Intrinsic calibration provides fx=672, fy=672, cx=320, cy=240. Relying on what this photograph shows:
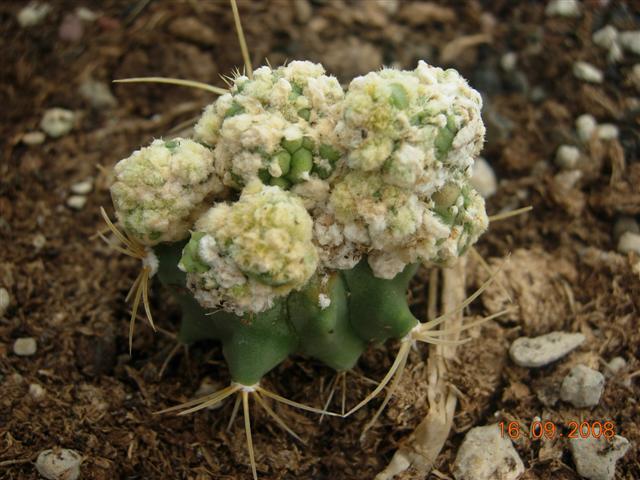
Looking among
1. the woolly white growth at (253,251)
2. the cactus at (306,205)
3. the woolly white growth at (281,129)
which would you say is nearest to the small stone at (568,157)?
the cactus at (306,205)

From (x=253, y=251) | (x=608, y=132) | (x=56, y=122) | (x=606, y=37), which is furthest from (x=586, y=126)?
(x=56, y=122)

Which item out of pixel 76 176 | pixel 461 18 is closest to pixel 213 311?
pixel 76 176

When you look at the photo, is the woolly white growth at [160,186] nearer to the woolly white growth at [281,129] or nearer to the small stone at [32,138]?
the woolly white growth at [281,129]

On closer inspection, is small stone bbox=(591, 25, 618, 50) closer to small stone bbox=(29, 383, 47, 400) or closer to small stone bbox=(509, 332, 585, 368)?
small stone bbox=(509, 332, 585, 368)

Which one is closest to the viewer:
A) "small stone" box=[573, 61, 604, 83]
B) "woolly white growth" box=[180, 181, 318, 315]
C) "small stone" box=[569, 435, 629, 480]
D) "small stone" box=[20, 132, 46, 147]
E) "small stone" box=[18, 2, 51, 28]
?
"woolly white growth" box=[180, 181, 318, 315]

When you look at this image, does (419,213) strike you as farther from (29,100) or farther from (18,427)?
(29,100)

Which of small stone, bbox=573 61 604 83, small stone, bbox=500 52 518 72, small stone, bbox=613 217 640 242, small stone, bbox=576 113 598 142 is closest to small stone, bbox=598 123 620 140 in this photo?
small stone, bbox=576 113 598 142
